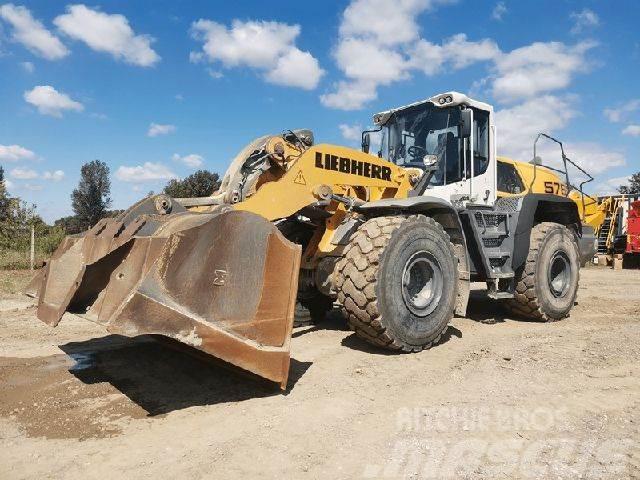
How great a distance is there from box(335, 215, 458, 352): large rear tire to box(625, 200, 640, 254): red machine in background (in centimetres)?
1840

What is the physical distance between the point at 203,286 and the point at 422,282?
8.31 feet

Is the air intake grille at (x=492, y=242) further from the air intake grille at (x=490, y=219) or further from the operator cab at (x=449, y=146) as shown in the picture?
the operator cab at (x=449, y=146)

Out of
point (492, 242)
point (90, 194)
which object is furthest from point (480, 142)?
point (90, 194)

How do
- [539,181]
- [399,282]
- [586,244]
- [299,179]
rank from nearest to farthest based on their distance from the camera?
1. [399,282]
2. [299,179]
3. [586,244]
4. [539,181]

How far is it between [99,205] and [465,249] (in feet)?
149

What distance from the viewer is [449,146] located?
6648 millimetres

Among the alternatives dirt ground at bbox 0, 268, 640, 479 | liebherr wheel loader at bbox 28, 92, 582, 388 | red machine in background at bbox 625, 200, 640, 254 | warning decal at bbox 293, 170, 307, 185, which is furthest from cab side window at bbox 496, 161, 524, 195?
red machine in background at bbox 625, 200, 640, 254

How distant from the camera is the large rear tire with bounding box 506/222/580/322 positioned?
22.5ft

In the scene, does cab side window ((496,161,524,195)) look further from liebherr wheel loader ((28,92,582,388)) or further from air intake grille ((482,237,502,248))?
air intake grille ((482,237,502,248))

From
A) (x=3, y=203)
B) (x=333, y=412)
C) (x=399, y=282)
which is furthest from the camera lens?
(x=3, y=203)

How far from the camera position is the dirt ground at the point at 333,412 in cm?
275

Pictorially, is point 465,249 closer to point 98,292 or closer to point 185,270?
point 185,270

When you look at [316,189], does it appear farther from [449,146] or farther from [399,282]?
[449,146]

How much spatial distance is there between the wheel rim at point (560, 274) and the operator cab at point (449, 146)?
1.44 meters
